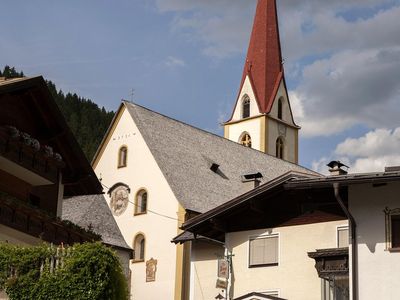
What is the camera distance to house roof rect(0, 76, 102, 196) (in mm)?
26062

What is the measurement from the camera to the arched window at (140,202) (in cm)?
4834

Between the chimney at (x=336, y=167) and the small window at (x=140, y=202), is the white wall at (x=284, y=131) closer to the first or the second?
the small window at (x=140, y=202)

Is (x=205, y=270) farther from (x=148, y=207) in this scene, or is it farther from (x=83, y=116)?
(x=83, y=116)

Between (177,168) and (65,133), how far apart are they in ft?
67.7

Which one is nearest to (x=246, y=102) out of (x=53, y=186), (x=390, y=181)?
(x=53, y=186)

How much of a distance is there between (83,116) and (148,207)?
50531 millimetres

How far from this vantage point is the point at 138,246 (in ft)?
156

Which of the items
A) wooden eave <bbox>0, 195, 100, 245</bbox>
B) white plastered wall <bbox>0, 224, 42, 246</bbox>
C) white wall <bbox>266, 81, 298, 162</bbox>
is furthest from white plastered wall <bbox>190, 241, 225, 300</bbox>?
white wall <bbox>266, 81, 298, 162</bbox>

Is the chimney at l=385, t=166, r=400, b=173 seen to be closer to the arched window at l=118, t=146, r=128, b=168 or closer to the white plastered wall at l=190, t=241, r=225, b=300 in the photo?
the white plastered wall at l=190, t=241, r=225, b=300

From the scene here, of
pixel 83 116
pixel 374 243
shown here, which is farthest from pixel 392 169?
pixel 83 116

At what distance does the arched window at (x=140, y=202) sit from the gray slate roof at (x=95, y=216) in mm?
6091

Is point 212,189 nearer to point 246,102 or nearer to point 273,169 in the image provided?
point 273,169

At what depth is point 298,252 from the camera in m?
26.0

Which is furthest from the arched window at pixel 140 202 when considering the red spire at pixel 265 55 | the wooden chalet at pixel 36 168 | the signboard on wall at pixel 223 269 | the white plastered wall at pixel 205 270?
the red spire at pixel 265 55
